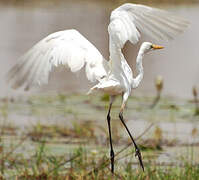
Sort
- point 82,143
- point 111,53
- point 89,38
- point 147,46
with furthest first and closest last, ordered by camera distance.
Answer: point 89,38 < point 82,143 < point 147,46 < point 111,53

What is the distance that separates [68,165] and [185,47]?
7911 millimetres

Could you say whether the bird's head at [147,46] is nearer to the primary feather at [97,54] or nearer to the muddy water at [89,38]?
the primary feather at [97,54]

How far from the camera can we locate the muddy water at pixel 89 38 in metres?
8.86

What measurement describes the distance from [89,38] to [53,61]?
8.79m

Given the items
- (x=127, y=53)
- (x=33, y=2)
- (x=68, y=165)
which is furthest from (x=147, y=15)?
(x=33, y=2)

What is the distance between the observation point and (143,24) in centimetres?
393

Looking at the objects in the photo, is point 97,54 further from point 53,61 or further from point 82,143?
point 82,143

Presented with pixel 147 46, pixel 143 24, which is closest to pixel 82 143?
pixel 147 46

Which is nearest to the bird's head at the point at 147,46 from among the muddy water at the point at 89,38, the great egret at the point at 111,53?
the great egret at the point at 111,53

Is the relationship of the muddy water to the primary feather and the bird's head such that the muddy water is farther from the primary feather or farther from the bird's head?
the primary feather

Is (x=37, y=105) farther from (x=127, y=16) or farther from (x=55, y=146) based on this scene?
(x=127, y=16)

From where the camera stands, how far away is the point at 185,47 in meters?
12.6

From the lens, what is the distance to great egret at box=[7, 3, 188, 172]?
3836 mm

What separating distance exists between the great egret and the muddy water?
4.83 feet
